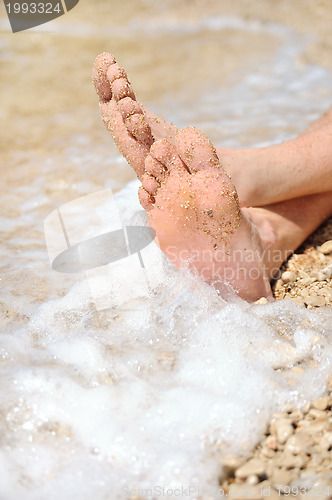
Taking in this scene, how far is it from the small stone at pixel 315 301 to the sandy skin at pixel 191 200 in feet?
0.31

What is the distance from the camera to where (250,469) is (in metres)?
0.85

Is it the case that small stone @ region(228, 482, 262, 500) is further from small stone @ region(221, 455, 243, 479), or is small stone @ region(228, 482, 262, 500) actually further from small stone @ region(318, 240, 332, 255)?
small stone @ region(318, 240, 332, 255)

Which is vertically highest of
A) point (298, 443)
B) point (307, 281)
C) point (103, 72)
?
point (103, 72)

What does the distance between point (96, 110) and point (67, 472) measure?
2024mm

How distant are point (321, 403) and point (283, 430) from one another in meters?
0.10

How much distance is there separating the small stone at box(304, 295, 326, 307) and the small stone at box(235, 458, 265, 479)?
0.49 meters

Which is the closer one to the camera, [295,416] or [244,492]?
[244,492]

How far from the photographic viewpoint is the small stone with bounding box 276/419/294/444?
0.90m

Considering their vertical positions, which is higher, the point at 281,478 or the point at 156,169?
the point at 156,169

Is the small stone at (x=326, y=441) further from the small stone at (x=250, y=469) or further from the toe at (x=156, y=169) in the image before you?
the toe at (x=156, y=169)

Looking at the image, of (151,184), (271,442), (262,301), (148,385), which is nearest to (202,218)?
(151,184)

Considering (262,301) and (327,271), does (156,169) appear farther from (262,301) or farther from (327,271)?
(327,271)

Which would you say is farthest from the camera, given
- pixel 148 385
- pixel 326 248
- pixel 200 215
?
pixel 326 248

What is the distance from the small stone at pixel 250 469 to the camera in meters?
0.84
